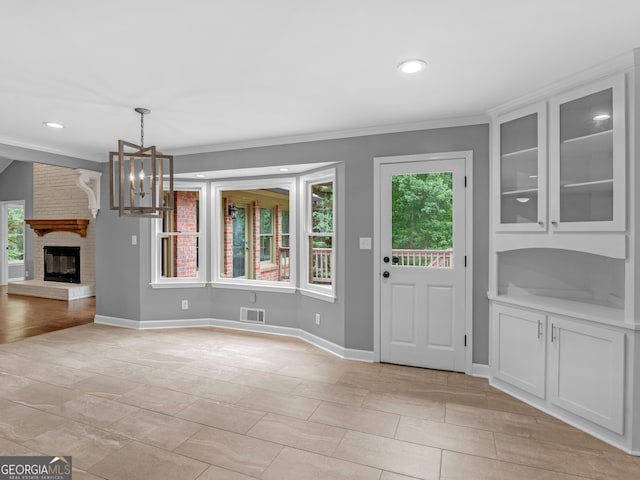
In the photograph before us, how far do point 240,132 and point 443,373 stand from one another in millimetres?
3224

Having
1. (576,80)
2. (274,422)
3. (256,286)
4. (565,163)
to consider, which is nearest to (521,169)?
(565,163)

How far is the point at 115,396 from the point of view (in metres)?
3.00

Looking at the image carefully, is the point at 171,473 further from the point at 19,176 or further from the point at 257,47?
the point at 19,176

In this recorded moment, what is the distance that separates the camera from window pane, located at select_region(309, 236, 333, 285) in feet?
14.5

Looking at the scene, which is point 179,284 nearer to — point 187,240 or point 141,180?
point 187,240

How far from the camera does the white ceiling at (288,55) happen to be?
1846mm

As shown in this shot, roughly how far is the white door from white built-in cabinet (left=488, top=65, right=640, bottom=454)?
0.35 m

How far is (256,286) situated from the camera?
16.2 ft

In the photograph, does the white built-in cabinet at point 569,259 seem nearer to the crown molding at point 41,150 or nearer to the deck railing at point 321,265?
the deck railing at point 321,265

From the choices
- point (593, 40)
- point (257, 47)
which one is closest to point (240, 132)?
point (257, 47)

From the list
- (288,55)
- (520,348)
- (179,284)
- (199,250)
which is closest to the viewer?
(288,55)

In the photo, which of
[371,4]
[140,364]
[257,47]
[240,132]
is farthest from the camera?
[240,132]

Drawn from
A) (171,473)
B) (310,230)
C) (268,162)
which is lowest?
(171,473)

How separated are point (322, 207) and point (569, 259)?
2.54 meters
